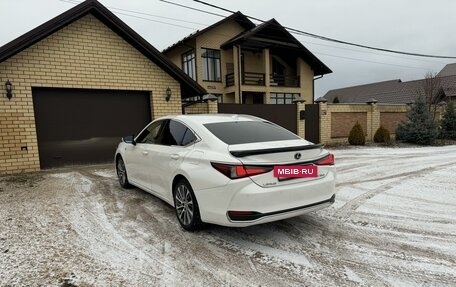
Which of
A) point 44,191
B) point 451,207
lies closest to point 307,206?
point 451,207

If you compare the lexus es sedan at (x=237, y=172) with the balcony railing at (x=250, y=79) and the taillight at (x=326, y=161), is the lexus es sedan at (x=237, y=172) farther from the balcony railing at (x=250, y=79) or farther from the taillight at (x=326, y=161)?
the balcony railing at (x=250, y=79)

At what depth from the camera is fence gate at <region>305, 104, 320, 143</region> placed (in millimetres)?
14289

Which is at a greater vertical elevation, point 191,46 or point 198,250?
point 191,46

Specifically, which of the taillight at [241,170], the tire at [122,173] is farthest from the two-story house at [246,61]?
the taillight at [241,170]

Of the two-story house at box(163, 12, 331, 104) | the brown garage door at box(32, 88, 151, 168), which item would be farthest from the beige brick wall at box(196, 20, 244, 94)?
the brown garage door at box(32, 88, 151, 168)

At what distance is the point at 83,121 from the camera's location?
355 inches

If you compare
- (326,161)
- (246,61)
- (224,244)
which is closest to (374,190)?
(326,161)

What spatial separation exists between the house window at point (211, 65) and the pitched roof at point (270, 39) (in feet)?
2.99

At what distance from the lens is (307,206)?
143 inches

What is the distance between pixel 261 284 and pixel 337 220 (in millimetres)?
2009

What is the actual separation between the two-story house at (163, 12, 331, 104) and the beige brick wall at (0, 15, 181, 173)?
12.6 metres

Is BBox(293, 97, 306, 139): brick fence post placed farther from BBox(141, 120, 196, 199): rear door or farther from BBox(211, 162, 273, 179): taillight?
BBox(211, 162, 273, 179): taillight

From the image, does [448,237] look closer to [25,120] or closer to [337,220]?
[337,220]

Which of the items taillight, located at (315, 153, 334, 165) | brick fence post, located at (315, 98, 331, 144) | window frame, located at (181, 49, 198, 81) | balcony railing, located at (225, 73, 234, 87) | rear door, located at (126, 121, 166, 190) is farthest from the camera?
balcony railing, located at (225, 73, 234, 87)
